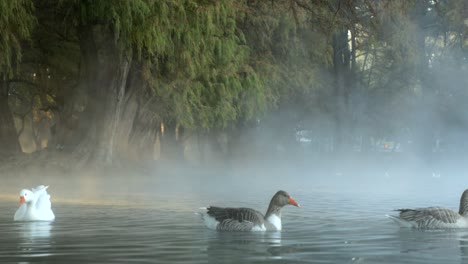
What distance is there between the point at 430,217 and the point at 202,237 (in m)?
3.54

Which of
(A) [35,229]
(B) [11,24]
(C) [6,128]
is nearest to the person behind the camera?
(A) [35,229]

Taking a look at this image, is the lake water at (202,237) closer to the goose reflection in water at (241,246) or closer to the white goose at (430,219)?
the goose reflection in water at (241,246)

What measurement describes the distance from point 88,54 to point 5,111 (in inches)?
284

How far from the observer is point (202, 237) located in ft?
46.5

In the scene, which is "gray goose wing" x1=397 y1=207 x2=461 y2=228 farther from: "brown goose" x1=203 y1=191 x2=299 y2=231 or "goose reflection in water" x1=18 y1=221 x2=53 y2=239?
"goose reflection in water" x1=18 y1=221 x2=53 y2=239

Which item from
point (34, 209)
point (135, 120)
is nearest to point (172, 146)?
point (135, 120)

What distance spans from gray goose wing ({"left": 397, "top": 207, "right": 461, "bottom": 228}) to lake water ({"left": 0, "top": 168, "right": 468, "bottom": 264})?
0.20 metres

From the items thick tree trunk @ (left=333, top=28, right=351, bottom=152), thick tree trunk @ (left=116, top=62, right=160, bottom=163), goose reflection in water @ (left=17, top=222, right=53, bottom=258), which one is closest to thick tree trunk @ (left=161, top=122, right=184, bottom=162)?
thick tree trunk @ (left=333, top=28, right=351, bottom=152)

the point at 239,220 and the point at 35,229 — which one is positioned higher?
the point at 239,220

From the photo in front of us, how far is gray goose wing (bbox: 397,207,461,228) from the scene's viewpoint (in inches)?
611

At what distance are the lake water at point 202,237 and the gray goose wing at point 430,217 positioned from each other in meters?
0.20

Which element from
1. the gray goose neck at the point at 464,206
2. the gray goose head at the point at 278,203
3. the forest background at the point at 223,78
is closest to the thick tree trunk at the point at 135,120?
the forest background at the point at 223,78

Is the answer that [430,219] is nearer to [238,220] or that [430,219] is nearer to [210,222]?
[238,220]

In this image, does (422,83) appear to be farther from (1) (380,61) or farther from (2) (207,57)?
(2) (207,57)
